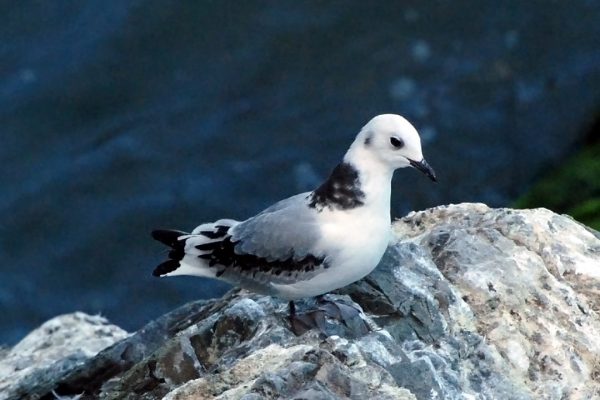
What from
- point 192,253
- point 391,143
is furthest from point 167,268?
point 391,143

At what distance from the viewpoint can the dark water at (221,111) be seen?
719 inches

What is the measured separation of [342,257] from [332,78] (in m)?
13.1

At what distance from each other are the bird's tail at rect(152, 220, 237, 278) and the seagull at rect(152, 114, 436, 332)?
201mm

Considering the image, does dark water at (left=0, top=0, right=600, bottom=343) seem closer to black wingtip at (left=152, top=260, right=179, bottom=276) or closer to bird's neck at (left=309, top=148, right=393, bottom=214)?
black wingtip at (left=152, top=260, right=179, bottom=276)

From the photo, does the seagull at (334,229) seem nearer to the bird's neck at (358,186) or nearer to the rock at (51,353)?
the bird's neck at (358,186)

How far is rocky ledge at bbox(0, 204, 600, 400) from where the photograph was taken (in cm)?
673

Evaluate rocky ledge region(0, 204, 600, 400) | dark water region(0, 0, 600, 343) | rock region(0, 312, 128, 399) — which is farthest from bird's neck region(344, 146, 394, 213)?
dark water region(0, 0, 600, 343)

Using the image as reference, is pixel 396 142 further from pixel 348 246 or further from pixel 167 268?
pixel 167 268

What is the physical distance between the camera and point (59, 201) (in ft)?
61.9

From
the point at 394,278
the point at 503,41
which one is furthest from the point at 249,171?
the point at 394,278

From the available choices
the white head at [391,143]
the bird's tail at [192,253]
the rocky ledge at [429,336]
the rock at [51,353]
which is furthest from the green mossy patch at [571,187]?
the white head at [391,143]

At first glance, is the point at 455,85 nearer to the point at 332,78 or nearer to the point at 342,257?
the point at 332,78

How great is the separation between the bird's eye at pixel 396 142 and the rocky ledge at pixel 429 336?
918mm

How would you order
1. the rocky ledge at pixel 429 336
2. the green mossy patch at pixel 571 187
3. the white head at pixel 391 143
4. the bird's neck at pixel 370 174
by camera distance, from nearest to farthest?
the rocky ledge at pixel 429 336
the white head at pixel 391 143
the bird's neck at pixel 370 174
the green mossy patch at pixel 571 187
